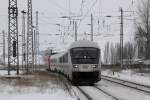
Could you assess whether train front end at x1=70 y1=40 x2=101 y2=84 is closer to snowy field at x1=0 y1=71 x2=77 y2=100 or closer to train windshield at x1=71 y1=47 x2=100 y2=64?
train windshield at x1=71 y1=47 x2=100 y2=64

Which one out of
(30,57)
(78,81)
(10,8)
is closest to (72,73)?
(78,81)

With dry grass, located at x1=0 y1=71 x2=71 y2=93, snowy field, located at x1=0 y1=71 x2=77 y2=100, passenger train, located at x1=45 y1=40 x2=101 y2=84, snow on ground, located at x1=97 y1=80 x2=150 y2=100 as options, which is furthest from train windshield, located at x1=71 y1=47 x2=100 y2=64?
snow on ground, located at x1=97 y1=80 x2=150 y2=100

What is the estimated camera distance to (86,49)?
29984 mm

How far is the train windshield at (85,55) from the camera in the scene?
2933cm

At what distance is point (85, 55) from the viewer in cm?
2967

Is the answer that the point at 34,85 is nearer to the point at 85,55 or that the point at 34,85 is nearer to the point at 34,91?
the point at 34,91

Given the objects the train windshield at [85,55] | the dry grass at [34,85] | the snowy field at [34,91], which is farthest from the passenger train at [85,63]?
the snowy field at [34,91]

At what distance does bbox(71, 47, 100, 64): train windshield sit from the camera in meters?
29.3

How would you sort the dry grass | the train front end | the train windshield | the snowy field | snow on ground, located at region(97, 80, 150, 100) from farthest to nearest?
the train windshield → the train front end → the dry grass → snow on ground, located at region(97, 80, 150, 100) → the snowy field

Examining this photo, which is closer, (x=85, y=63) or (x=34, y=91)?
(x=34, y=91)

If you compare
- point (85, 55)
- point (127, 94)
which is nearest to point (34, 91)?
point (127, 94)

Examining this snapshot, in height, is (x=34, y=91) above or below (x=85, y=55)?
below

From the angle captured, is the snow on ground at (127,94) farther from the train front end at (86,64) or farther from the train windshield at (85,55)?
the train windshield at (85,55)

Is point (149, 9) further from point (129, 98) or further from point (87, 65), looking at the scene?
point (129, 98)
